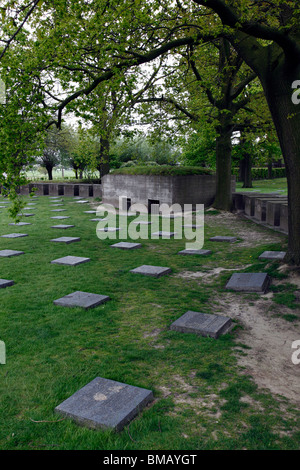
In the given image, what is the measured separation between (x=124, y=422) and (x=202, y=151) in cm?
2359

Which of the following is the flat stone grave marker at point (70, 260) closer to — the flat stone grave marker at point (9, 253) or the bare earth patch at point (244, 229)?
the flat stone grave marker at point (9, 253)

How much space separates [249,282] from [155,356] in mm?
2671

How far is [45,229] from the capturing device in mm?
11281

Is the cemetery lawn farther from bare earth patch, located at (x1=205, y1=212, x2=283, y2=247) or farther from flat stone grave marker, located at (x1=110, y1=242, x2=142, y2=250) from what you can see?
bare earth patch, located at (x1=205, y1=212, x2=283, y2=247)

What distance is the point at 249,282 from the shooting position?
584 centimetres

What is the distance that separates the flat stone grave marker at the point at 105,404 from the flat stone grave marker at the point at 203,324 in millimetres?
1311

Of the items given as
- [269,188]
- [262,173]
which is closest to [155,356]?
[269,188]

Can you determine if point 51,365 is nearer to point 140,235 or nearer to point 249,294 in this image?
point 249,294

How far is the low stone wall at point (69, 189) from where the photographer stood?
2188 cm

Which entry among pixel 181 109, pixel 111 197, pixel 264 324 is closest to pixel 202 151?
pixel 111 197

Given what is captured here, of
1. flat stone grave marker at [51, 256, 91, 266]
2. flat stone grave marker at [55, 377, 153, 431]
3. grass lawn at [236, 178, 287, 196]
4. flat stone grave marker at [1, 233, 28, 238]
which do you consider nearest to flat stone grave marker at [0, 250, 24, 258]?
flat stone grave marker at [51, 256, 91, 266]

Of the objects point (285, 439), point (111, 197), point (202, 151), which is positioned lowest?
point (285, 439)

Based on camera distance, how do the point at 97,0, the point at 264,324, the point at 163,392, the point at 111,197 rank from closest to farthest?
the point at 163,392 < the point at 264,324 < the point at 97,0 < the point at 111,197

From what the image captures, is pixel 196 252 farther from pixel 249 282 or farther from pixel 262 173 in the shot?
pixel 262 173
